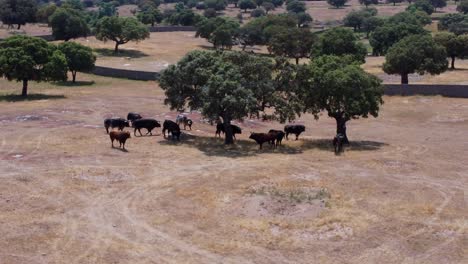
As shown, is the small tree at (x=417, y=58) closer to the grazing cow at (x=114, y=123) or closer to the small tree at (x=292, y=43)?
the small tree at (x=292, y=43)

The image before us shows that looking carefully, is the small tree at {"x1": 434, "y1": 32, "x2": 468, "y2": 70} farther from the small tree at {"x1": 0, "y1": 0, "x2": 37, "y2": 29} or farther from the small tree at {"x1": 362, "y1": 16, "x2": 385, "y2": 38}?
the small tree at {"x1": 0, "y1": 0, "x2": 37, "y2": 29}

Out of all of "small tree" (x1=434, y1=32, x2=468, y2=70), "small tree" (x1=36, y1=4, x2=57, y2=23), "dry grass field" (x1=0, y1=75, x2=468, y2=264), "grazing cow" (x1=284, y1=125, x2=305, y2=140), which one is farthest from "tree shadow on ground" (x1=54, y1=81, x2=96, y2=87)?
"small tree" (x1=36, y1=4, x2=57, y2=23)

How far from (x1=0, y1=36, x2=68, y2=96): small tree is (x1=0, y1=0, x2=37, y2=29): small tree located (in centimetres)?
6368

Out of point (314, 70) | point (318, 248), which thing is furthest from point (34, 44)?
point (318, 248)

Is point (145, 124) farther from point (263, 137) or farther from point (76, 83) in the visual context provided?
point (76, 83)

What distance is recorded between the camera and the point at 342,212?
26.8 meters

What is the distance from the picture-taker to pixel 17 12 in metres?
122

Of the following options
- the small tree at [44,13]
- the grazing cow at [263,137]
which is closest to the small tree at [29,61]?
the grazing cow at [263,137]

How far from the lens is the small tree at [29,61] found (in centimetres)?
5875

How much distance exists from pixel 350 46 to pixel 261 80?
50.6 metres

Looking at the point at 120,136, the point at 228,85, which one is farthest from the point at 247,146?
the point at 120,136

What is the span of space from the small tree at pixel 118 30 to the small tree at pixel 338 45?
105 ft

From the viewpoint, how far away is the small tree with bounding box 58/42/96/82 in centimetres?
7194

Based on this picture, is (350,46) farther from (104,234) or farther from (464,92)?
(104,234)
